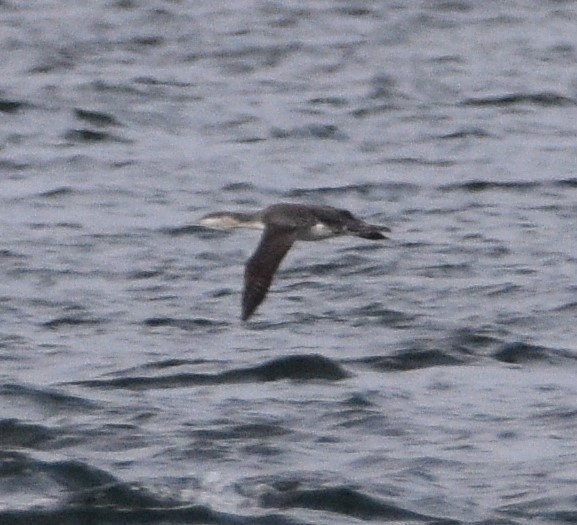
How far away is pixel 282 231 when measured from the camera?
1245 cm

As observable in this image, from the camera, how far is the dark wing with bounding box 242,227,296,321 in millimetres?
11578

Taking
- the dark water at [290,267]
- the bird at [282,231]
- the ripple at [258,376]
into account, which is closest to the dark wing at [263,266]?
the bird at [282,231]

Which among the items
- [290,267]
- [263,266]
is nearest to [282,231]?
[263,266]

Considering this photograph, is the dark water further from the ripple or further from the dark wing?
the dark wing

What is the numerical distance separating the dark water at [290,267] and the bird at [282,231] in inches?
35.9

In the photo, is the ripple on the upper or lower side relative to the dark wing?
lower

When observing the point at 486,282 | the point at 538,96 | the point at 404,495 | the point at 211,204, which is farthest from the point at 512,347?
the point at 538,96

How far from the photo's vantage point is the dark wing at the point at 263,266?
456 inches

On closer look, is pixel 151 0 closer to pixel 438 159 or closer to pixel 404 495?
pixel 438 159

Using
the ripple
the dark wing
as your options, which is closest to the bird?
the dark wing

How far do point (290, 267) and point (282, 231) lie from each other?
3.94 metres

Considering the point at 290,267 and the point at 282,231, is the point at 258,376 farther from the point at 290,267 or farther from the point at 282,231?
the point at 290,267

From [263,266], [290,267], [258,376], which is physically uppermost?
[290,267]

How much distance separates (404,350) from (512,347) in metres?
0.65
